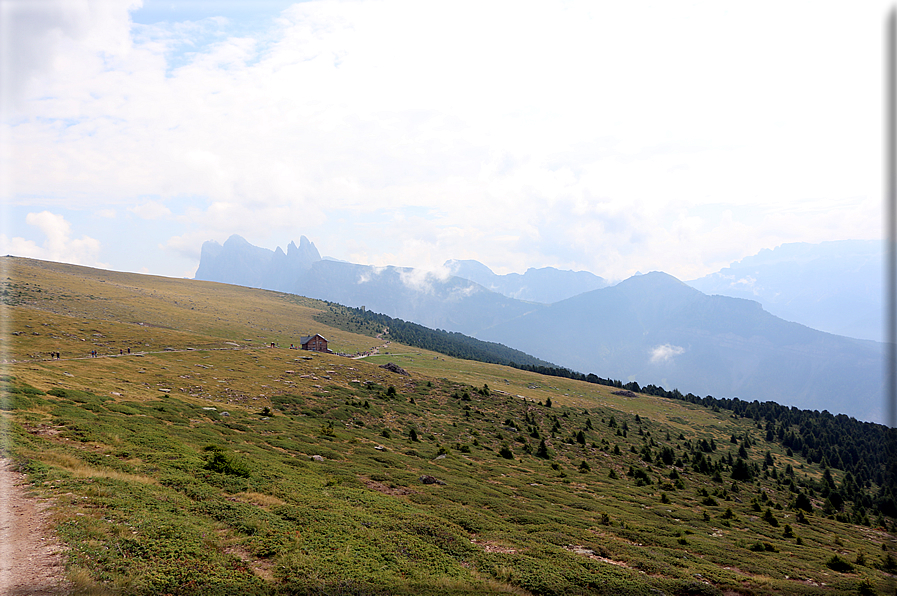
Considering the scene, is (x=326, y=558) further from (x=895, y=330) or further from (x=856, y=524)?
(x=856, y=524)

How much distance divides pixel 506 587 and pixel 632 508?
79.1 feet

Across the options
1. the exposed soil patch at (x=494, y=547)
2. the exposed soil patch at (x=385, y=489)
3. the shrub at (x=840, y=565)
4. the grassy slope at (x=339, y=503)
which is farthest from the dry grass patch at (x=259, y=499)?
the shrub at (x=840, y=565)

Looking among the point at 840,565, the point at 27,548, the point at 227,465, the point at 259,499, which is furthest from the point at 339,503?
the point at 840,565

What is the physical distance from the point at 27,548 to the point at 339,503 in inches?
468

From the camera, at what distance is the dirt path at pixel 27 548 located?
1005 centimetres

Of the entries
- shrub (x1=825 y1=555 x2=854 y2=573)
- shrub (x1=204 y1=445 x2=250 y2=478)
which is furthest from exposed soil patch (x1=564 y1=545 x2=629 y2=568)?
shrub (x1=204 y1=445 x2=250 y2=478)

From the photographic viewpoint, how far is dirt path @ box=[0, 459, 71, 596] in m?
10.0

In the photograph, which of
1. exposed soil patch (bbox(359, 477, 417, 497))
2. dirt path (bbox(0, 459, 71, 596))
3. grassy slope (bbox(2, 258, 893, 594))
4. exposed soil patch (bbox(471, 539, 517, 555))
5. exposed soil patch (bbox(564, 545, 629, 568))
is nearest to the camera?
dirt path (bbox(0, 459, 71, 596))

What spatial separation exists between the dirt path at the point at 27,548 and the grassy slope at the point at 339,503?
0.47 metres

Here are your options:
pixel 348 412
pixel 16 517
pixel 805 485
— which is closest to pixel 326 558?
pixel 16 517

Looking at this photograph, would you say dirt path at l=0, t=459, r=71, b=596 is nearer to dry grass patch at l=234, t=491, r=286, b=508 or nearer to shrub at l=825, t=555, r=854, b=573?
dry grass patch at l=234, t=491, r=286, b=508

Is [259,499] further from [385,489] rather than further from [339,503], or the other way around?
[385,489]

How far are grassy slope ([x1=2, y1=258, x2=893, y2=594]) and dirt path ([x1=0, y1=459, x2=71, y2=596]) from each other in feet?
1.53

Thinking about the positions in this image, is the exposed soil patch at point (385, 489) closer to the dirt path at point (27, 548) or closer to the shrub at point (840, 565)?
the dirt path at point (27, 548)
